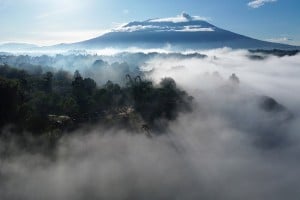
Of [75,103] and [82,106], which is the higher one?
[75,103]

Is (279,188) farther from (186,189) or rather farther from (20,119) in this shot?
(20,119)

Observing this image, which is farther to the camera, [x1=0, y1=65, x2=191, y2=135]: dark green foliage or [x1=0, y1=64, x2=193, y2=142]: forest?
[x1=0, y1=65, x2=191, y2=135]: dark green foliage

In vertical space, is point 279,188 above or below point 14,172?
below

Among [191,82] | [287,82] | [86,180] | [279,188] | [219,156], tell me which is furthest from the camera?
[287,82]

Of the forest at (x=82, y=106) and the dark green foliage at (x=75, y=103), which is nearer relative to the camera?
the forest at (x=82, y=106)

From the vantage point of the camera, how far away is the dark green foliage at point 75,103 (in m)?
39.1

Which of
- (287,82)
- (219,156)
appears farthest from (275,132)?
(287,82)

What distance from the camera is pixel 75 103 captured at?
5272cm

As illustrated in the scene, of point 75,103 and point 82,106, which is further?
point 82,106

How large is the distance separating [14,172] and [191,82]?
7241 cm

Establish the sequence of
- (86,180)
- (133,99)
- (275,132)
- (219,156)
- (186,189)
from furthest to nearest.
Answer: (275,132) < (133,99) < (219,156) < (186,189) < (86,180)

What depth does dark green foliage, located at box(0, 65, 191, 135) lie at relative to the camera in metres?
39.1

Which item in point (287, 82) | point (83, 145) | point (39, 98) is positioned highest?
point (39, 98)

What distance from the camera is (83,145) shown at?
143 feet
